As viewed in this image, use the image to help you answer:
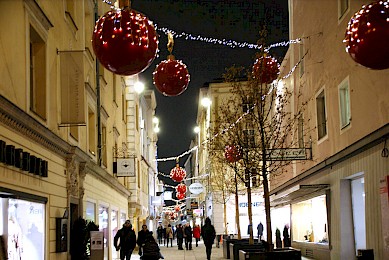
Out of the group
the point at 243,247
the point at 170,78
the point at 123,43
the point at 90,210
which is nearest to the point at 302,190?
the point at 243,247

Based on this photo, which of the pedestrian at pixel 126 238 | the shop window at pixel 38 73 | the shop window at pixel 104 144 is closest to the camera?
the shop window at pixel 38 73

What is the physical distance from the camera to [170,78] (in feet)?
41.1

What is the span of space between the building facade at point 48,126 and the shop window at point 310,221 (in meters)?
8.47

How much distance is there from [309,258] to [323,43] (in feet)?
31.1

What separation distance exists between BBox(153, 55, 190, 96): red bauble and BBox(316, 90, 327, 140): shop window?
472 inches

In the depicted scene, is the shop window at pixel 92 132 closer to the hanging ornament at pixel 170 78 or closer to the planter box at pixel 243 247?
the planter box at pixel 243 247

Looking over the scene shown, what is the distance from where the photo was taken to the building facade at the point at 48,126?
36.3 feet

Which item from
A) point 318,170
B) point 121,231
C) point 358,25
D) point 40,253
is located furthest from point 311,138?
point 358,25

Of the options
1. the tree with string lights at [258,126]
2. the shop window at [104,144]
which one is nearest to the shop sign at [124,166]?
the shop window at [104,144]

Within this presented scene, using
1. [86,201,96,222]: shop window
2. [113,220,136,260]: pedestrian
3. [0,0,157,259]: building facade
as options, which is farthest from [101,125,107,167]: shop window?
[86,201,96,222]: shop window

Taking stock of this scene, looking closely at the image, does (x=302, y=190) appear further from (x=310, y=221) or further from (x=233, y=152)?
(x=233, y=152)

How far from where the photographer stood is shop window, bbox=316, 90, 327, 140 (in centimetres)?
2383

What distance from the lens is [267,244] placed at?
16828mm

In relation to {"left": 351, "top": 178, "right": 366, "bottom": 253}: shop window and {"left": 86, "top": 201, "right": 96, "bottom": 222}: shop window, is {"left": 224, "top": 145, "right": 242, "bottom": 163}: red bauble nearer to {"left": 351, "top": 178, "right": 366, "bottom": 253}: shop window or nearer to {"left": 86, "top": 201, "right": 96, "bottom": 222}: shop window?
{"left": 351, "top": 178, "right": 366, "bottom": 253}: shop window
